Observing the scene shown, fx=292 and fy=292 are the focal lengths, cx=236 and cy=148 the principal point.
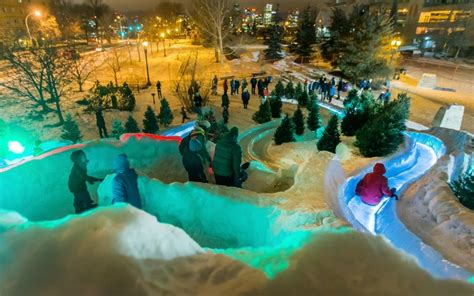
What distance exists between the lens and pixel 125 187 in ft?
14.2

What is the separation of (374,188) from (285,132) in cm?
536

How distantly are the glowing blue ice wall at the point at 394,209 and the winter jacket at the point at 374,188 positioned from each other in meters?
0.19

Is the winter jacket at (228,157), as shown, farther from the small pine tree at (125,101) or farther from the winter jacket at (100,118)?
the small pine tree at (125,101)

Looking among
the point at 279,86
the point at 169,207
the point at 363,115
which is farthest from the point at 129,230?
the point at 279,86

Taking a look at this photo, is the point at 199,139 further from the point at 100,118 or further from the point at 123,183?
the point at 100,118

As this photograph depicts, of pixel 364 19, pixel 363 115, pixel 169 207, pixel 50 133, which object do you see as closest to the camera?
pixel 169 207

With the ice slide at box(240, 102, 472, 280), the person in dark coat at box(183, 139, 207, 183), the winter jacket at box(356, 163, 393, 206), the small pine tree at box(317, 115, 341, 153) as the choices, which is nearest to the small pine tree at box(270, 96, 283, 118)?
the ice slide at box(240, 102, 472, 280)

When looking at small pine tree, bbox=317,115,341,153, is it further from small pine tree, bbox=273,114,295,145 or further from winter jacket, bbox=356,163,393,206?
winter jacket, bbox=356,163,393,206

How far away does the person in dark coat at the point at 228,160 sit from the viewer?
5234 millimetres

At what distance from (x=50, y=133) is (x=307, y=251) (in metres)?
15.2

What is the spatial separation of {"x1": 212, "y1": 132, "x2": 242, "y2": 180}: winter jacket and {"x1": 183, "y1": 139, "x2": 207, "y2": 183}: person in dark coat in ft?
1.09

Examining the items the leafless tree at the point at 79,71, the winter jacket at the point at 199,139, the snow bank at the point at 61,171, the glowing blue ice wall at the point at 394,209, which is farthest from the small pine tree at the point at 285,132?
the leafless tree at the point at 79,71

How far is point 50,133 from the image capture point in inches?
561

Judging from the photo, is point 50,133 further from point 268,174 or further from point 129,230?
point 129,230
